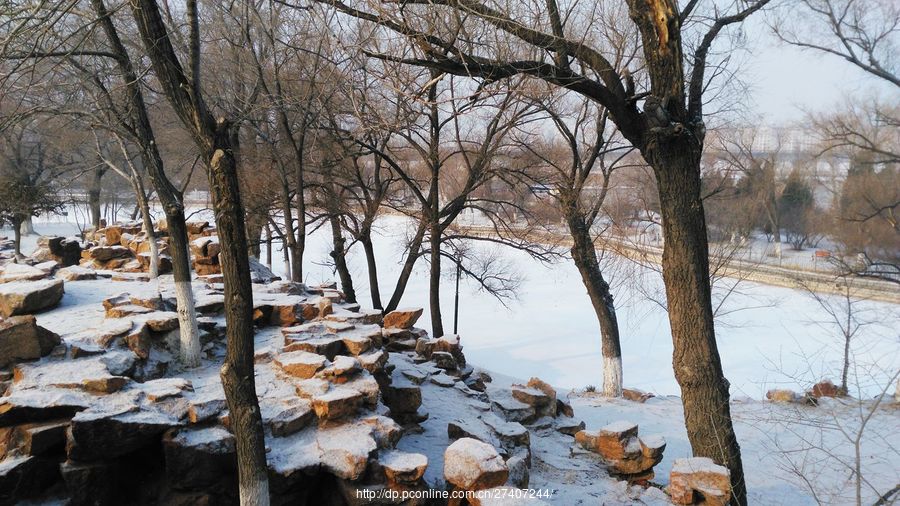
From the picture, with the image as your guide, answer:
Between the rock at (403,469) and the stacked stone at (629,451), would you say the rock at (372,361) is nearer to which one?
the rock at (403,469)

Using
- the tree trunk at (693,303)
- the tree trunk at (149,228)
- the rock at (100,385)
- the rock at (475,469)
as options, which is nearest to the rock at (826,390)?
the tree trunk at (693,303)

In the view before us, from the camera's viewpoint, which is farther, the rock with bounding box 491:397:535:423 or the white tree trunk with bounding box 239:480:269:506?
the rock with bounding box 491:397:535:423

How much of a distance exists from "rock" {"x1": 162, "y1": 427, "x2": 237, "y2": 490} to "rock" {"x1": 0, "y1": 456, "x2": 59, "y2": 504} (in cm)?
77

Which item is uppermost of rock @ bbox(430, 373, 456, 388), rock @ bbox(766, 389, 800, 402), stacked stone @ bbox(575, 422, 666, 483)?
rock @ bbox(430, 373, 456, 388)

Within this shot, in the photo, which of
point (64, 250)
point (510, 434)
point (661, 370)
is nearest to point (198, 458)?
point (510, 434)

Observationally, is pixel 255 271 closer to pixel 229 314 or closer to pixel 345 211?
pixel 345 211

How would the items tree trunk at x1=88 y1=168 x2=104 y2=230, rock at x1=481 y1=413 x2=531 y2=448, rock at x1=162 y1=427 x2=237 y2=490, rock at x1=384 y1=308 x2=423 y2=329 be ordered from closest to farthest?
rock at x1=162 y1=427 x2=237 y2=490
rock at x1=481 y1=413 x2=531 y2=448
rock at x1=384 y1=308 x2=423 y2=329
tree trunk at x1=88 y1=168 x2=104 y2=230

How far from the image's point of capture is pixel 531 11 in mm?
5805

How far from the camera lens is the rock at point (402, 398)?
6133mm

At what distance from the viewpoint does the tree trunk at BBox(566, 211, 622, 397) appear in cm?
1169

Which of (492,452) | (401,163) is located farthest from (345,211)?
(492,452)

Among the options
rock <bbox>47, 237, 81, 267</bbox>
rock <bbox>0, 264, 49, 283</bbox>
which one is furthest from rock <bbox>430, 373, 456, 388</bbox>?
rock <bbox>47, 237, 81, 267</bbox>

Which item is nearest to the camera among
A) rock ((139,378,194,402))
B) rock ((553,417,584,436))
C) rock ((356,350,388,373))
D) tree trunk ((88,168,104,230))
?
rock ((139,378,194,402))

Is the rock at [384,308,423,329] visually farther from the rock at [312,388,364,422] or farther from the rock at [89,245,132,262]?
the rock at [89,245,132,262]
